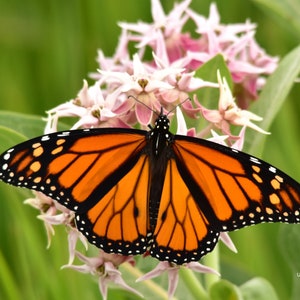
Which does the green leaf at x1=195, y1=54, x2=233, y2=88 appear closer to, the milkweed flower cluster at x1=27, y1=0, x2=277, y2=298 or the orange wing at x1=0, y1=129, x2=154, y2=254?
the milkweed flower cluster at x1=27, y1=0, x2=277, y2=298

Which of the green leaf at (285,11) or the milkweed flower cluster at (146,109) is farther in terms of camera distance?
the green leaf at (285,11)

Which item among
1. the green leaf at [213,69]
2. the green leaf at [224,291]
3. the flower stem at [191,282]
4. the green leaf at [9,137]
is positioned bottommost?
the flower stem at [191,282]

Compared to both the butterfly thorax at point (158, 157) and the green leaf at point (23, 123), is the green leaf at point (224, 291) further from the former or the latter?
the green leaf at point (23, 123)

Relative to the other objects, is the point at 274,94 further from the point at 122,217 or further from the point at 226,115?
the point at 122,217

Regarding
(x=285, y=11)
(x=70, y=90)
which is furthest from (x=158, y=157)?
(x=70, y=90)

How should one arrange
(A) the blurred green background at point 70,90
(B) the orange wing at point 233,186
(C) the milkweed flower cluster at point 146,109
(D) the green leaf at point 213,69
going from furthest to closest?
(A) the blurred green background at point 70,90, (D) the green leaf at point 213,69, (C) the milkweed flower cluster at point 146,109, (B) the orange wing at point 233,186

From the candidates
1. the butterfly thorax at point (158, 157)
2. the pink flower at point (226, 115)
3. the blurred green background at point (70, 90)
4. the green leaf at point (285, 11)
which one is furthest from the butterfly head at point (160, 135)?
the green leaf at point (285, 11)

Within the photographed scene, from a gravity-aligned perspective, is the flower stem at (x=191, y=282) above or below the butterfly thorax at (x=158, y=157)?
below
